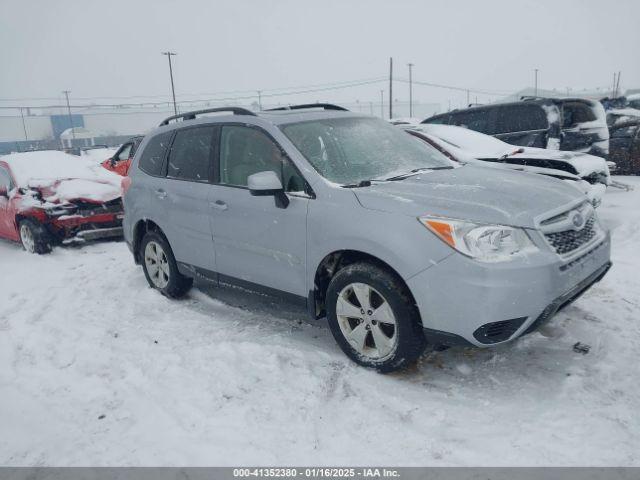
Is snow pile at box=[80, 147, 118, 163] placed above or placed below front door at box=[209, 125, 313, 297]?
below

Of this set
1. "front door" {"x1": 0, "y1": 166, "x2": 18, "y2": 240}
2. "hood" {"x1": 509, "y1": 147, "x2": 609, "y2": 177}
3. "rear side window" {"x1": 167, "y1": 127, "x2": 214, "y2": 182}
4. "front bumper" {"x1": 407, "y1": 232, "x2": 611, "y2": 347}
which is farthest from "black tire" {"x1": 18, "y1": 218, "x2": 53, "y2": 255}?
"hood" {"x1": 509, "y1": 147, "x2": 609, "y2": 177}

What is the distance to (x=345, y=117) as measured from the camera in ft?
14.5

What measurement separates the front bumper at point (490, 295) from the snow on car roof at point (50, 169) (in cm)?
659

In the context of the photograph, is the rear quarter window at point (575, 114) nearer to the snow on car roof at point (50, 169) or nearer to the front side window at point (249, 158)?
the front side window at point (249, 158)

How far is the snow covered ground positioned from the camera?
2699 mm

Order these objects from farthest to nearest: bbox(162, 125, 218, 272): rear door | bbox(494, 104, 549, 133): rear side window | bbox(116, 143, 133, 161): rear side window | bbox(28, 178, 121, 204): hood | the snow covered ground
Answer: bbox(116, 143, 133, 161): rear side window → bbox(494, 104, 549, 133): rear side window → bbox(28, 178, 121, 204): hood → bbox(162, 125, 218, 272): rear door → the snow covered ground

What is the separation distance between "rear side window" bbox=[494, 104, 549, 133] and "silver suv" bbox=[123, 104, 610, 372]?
5.78m

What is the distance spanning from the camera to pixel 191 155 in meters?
4.68

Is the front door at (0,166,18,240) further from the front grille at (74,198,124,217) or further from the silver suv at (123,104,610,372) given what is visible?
the silver suv at (123,104,610,372)

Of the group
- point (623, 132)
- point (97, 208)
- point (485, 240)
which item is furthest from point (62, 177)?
point (623, 132)

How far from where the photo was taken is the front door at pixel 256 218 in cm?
369

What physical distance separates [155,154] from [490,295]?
Result: 3.82 metres

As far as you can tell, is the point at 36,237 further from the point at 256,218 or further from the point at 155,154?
the point at 256,218

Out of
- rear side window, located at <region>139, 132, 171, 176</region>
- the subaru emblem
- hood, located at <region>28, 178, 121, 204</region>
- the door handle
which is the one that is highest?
rear side window, located at <region>139, 132, 171, 176</region>
